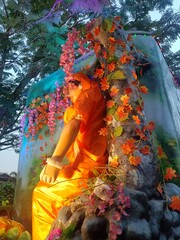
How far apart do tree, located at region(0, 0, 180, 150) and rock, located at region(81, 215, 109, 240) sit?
15.3 ft

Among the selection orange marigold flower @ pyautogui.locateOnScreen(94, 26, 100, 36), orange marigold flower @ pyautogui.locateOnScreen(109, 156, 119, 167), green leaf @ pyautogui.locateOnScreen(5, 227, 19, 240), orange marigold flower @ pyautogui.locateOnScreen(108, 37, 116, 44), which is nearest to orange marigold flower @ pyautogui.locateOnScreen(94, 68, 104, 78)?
orange marigold flower @ pyautogui.locateOnScreen(108, 37, 116, 44)

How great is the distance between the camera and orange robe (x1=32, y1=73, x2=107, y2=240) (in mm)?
3498

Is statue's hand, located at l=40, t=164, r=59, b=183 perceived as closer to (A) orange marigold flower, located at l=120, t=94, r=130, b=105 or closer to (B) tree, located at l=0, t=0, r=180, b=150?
(A) orange marigold flower, located at l=120, t=94, r=130, b=105

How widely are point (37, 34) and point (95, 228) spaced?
5.41 metres

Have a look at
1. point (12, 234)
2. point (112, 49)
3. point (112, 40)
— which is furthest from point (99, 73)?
point (12, 234)

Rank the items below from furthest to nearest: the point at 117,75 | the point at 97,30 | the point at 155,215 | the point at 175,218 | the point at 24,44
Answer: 1. the point at 24,44
2. the point at 97,30
3. the point at 117,75
4. the point at 175,218
5. the point at 155,215

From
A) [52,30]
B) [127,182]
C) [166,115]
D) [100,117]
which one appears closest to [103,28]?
[100,117]

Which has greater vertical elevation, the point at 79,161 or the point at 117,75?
the point at 117,75

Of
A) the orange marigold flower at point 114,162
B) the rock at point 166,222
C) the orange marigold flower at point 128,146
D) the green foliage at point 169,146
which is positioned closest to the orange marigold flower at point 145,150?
the orange marigold flower at point 128,146

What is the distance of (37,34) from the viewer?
7.18 m

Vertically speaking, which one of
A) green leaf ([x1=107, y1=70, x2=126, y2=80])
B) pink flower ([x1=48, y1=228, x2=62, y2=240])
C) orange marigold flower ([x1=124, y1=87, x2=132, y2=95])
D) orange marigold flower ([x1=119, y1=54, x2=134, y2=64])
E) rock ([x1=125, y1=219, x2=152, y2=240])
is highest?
orange marigold flower ([x1=119, y1=54, x2=134, y2=64])

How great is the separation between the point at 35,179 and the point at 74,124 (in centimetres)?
213

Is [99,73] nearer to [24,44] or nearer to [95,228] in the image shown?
[95,228]

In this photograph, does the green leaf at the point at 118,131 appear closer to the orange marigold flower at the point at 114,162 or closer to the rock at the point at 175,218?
the orange marigold flower at the point at 114,162
